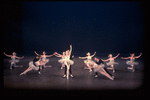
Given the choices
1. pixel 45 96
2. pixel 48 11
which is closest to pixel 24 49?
pixel 48 11

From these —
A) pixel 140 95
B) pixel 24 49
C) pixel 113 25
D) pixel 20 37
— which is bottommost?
pixel 140 95

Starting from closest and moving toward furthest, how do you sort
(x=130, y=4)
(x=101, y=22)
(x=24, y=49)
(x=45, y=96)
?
(x=45, y=96) → (x=130, y=4) → (x=101, y=22) → (x=24, y=49)

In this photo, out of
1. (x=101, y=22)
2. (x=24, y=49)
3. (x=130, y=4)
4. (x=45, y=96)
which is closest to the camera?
(x=45, y=96)

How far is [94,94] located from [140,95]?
1496 mm

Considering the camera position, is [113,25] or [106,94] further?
[113,25]

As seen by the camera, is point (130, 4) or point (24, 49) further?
point (24, 49)

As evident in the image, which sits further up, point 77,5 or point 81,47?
point 77,5

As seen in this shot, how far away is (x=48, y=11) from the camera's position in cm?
1220

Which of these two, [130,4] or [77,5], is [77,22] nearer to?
[77,5]

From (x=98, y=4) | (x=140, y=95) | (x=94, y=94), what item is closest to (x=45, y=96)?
(x=94, y=94)

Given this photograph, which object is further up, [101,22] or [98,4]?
[98,4]

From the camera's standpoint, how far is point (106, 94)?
11.1ft

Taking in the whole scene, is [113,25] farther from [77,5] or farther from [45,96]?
[45,96]

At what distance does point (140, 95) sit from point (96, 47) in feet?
31.1
